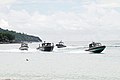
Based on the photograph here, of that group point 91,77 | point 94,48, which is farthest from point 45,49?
point 91,77

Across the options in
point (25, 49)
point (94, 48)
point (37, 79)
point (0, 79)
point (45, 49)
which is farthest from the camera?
point (25, 49)

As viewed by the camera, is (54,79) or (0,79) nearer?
(0,79)

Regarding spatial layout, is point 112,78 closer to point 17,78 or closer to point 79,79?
point 79,79

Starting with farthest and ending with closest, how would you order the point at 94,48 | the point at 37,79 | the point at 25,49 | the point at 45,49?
1. the point at 25,49
2. the point at 45,49
3. the point at 94,48
4. the point at 37,79

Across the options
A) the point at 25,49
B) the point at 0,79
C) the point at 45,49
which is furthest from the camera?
the point at 25,49

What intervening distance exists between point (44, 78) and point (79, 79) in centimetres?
406

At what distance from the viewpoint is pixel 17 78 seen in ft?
151

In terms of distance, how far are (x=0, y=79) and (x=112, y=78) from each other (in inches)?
522

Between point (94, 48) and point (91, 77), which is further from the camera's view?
point (94, 48)

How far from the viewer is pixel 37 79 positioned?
46.0 m

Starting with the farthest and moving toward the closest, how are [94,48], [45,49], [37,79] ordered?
[45,49] < [94,48] < [37,79]

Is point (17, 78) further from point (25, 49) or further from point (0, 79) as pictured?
point (25, 49)

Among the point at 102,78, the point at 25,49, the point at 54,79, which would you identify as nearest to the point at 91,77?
the point at 102,78

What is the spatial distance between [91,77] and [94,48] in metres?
65.2
